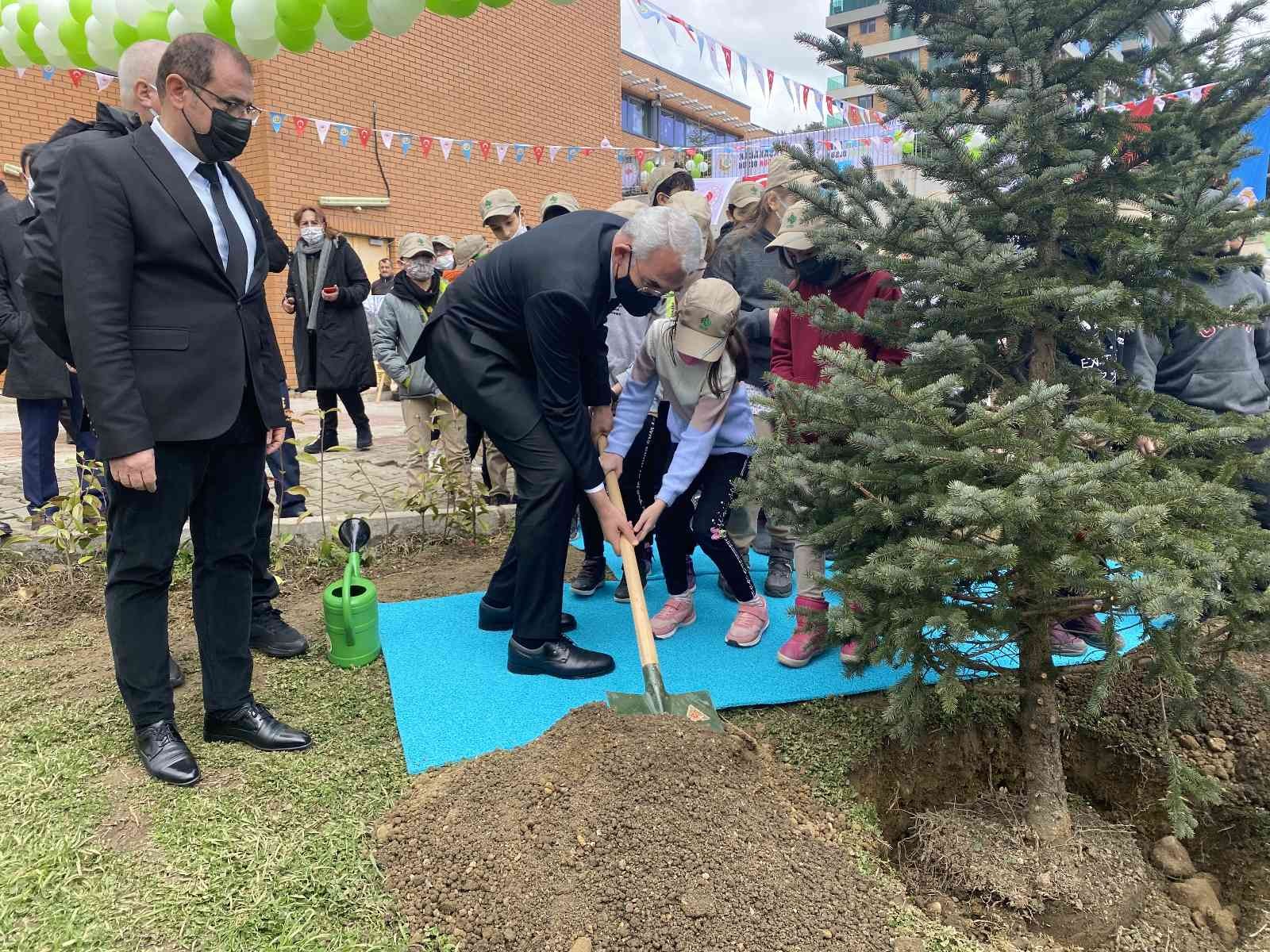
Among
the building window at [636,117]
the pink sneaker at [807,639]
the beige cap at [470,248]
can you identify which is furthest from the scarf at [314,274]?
the building window at [636,117]

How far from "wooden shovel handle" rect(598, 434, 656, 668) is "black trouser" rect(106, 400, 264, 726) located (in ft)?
4.12

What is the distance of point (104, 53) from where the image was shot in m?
5.29

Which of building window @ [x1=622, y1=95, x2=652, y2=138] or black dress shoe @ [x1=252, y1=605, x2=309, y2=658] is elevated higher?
building window @ [x1=622, y1=95, x2=652, y2=138]

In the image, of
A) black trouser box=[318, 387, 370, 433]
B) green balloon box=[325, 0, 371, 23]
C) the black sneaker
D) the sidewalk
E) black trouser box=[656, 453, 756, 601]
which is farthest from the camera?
black trouser box=[318, 387, 370, 433]

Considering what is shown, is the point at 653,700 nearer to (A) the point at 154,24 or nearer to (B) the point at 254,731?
(B) the point at 254,731

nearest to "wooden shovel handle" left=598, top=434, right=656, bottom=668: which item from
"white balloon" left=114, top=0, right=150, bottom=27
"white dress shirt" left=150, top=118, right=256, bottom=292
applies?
"white dress shirt" left=150, top=118, right=256, bottom=292

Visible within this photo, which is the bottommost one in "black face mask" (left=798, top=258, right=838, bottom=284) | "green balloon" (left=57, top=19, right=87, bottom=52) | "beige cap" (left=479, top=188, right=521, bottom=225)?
"black face mask" (left=798, top=258, right=838, bottom=284)

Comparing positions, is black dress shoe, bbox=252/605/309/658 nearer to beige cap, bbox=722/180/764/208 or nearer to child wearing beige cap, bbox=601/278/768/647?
child wearing beige cap, bbox=601/278/768/647

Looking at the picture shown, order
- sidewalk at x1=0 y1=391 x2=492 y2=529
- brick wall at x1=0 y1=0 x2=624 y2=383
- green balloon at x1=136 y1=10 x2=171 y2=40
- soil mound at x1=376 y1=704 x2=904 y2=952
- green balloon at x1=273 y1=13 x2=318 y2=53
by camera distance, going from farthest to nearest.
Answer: brick wall at x1=0 y1=0 x2=624 y2=383, sidewalk at x1=0 y1=391 x2=492 y2=529, green balloon at x1=136 y1=10 x2=171 y2=40, green balloon at x1=273 y1=13 x2=318 y2=53, soil mound at x1=376 y1=704 x2=904 y2=952

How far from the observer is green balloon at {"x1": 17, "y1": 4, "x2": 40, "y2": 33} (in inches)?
210

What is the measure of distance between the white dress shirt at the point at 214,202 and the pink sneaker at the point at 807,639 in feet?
6.29

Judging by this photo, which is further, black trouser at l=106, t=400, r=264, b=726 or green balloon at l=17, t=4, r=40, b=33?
green balloon at l=17, t=4, r=40, b=33

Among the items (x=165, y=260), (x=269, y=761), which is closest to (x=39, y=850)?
(x=269, y=761)

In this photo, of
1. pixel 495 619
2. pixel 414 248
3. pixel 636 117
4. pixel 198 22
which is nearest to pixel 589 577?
pixel 495 619
